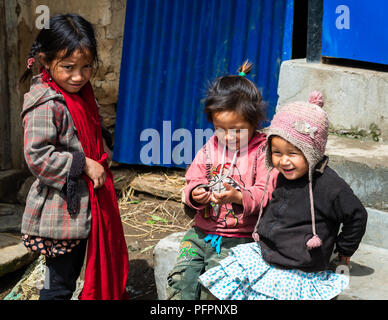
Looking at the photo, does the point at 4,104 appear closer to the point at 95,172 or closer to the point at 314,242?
the point at 95,172

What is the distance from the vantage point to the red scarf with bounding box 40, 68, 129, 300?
9.25 feet

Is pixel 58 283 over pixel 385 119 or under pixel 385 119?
under

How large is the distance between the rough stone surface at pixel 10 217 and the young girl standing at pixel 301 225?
306 centimetres

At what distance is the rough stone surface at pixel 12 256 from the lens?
13.7 ft

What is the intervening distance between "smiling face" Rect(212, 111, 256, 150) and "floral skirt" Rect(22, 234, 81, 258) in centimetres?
103

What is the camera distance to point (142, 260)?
4.35 meters

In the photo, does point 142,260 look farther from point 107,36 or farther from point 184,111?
point 107,36

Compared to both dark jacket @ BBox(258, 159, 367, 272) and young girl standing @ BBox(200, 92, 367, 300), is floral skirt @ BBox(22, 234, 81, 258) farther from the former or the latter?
dark jacket @ BBox(258, 159, 367, 272)

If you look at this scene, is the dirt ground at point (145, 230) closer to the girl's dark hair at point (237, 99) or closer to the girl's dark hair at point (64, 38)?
the girl's dark hair at point (237, 99)

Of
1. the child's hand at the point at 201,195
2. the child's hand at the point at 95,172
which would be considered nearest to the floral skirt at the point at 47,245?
the child's hand at the point at 95,172

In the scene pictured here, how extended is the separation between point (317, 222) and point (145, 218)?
3.07m

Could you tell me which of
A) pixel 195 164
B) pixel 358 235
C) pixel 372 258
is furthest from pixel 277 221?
pixel 372 258

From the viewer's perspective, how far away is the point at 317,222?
2424mm

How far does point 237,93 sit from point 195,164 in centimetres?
46
